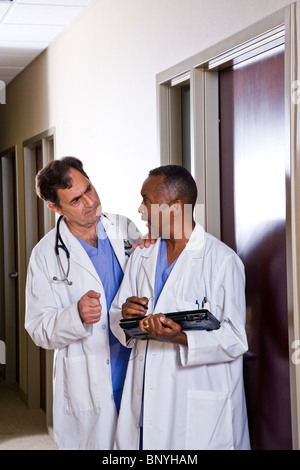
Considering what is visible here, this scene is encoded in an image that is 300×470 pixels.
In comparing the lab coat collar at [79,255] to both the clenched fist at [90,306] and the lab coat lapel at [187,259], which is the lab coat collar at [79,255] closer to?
the clenched fist at [90,306]

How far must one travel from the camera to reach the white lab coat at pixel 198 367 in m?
1.97

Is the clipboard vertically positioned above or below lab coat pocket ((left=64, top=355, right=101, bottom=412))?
above

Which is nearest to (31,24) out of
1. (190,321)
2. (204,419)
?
(190,321)

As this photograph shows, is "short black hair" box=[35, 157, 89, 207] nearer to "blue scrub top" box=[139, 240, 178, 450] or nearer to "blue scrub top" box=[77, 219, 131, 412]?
"blue scrub top" box=[77, 219, 131, 412]

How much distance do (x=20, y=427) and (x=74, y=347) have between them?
2431 millimetres

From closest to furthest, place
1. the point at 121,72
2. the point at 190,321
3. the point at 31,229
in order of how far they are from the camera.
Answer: the point at 190,321, the point at 121,72, the point at 31,229

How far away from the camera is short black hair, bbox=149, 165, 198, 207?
206 cm

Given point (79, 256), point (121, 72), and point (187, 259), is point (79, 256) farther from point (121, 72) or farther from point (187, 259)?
point (121, 72)

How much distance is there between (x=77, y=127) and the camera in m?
3.91

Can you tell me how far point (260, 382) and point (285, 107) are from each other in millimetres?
921

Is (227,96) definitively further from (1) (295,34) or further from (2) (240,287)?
(2) (240,287)

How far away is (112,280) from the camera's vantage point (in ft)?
8.13

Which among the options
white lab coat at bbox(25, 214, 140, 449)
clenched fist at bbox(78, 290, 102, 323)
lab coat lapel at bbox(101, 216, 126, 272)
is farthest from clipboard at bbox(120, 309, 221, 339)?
lab coat lapel at bbox(101, 216, 126, 272)

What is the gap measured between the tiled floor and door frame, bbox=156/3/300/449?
91.4 inches
